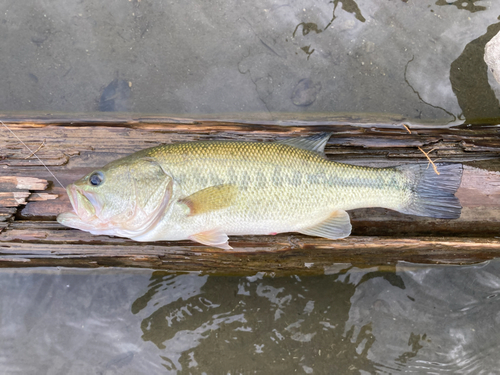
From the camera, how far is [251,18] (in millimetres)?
3854

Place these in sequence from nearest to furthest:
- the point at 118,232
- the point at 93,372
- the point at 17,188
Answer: the point at 118,232, the point at 17,188, the point at 93,372

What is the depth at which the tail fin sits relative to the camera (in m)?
2.88

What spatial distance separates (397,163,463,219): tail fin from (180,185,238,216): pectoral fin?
152 cm

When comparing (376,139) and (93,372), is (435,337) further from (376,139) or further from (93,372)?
(93,372)

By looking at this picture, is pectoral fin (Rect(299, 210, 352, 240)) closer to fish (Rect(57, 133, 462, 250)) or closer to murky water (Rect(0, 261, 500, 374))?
fish (Rect(57, 133, 462, 250))

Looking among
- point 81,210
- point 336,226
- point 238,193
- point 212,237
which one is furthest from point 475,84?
point 81,210

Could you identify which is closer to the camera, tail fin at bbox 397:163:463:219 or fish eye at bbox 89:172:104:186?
fish eye at bbox 89:172:104:186

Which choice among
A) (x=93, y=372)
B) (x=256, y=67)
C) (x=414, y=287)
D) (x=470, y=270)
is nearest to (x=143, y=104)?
(x=256, y=67)

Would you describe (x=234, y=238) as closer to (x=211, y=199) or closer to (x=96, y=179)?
(x=211, y=199)

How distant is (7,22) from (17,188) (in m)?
2.16

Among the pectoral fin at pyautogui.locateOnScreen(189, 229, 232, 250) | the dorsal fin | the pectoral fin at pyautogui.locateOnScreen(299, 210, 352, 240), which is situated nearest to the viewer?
the pectoral fin at pyautogui.locateOnScreen(189, 229, 232, 250)

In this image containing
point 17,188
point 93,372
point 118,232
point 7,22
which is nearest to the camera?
point 118,232

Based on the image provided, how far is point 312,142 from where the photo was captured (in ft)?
9.89

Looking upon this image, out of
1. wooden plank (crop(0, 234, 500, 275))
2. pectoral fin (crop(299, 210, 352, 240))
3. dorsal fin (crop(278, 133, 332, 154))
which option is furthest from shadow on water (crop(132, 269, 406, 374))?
dorsal fin (crop(278, 133, 332, 154))
